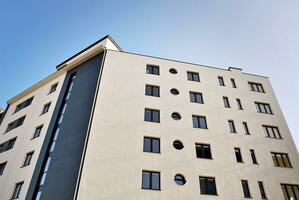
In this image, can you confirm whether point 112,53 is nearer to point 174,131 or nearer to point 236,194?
point 174,131

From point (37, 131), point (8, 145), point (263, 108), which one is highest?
point (263, 108)

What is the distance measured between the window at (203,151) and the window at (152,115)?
4595mm

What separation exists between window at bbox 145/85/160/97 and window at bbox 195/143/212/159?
6.95m

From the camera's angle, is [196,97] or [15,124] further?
[15,124]

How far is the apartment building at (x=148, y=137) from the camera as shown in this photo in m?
20.2

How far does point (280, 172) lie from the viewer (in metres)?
23.3

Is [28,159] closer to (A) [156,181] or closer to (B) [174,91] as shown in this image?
(A) [156,181]

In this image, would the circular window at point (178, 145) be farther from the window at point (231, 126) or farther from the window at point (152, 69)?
the window at point (152, 69)

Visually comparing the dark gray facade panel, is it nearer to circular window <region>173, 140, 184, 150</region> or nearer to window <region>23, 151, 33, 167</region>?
window <region>23, 151, 33, 167</region>

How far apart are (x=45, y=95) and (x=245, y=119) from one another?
2506 centimetres

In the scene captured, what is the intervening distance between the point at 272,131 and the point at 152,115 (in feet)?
45.0

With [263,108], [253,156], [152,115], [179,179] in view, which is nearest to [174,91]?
[152,115]

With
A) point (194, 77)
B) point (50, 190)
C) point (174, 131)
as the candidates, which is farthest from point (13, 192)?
point (194, 77)

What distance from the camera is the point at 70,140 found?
76.2ft
